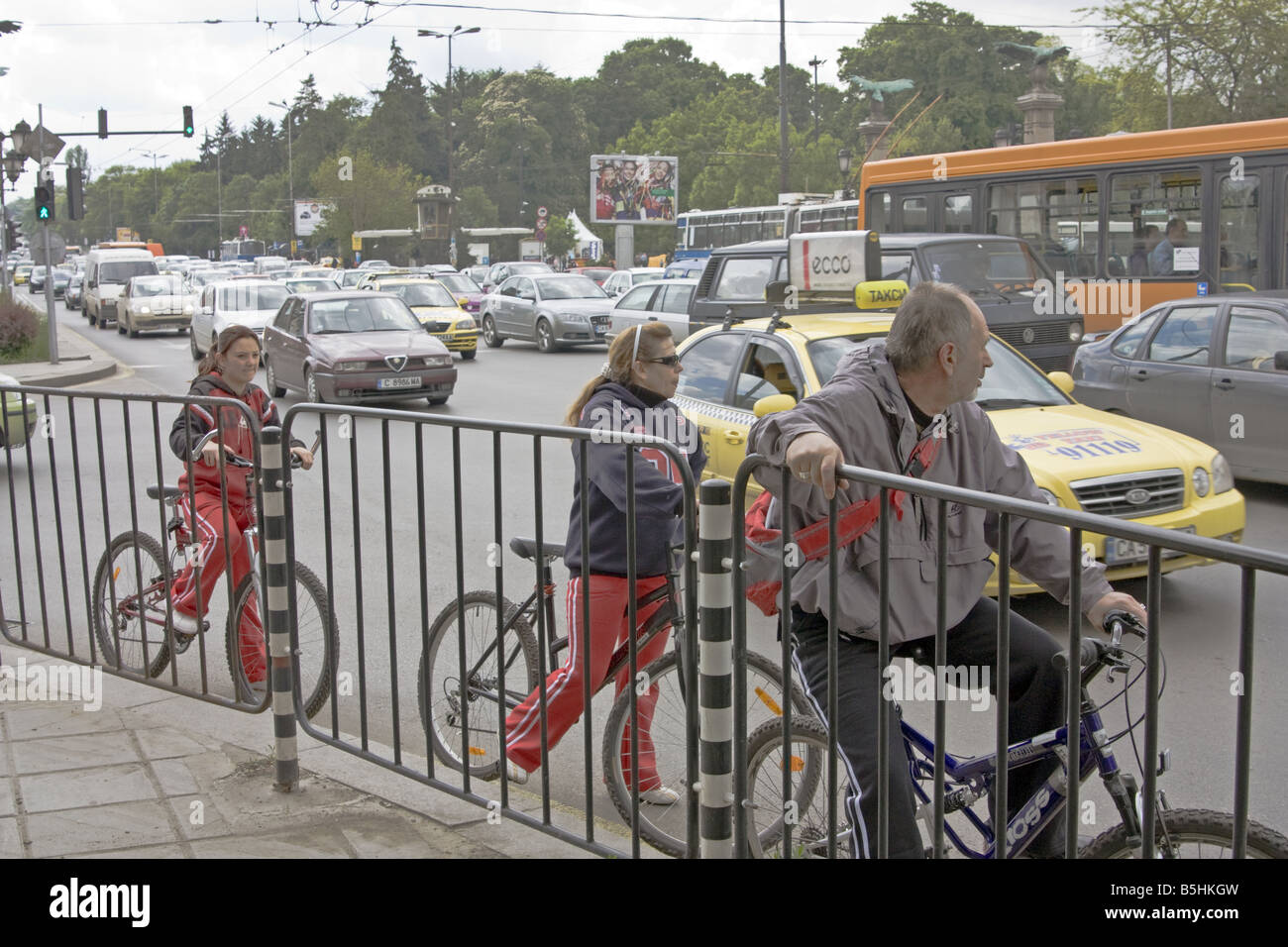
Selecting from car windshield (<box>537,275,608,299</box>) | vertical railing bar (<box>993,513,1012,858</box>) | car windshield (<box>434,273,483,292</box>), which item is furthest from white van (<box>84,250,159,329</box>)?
vertical railing bar (<box>993,513,1012,858</box>)

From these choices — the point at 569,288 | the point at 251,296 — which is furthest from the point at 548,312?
the point at 251,296

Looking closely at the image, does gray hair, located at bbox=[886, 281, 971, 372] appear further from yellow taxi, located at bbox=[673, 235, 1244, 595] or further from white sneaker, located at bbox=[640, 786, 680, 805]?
yellow taxi, located at bbox=[673, 235, 1244, 595]

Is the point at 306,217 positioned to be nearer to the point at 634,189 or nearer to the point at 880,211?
the point at 634,189

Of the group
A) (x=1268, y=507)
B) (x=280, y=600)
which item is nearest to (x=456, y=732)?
(x=280, y=600)

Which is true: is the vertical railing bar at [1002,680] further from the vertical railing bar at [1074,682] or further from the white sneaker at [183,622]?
the white sneaker at [183,622]

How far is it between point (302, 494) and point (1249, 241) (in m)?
10.9

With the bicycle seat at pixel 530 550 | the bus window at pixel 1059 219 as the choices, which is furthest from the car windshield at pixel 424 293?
the bicycle seat at pixel 530 550

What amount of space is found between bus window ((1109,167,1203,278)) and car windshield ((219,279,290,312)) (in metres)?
15.5

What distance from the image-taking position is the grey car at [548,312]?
27094mm

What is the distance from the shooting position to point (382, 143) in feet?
376

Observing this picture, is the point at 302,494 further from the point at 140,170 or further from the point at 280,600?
the point at 140,170

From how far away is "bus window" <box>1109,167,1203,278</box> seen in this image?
16.0 m

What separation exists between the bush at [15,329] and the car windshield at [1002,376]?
73.1 feet
